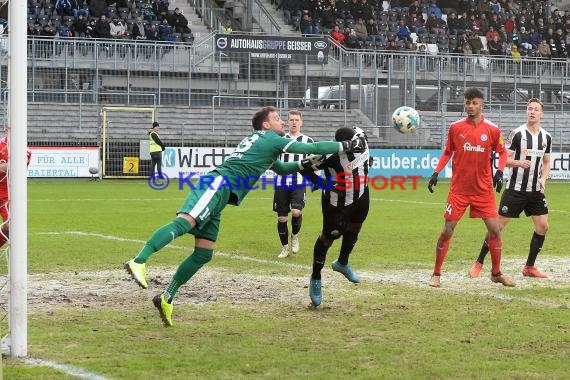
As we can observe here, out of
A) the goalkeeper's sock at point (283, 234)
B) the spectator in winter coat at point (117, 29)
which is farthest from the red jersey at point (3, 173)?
the spectator in winter coat at point (117, 29)

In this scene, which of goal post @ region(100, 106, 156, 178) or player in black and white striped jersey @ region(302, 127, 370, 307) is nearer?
player in black and white striped jersey @ region(302, 127, 370, 307)

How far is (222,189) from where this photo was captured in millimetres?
8250

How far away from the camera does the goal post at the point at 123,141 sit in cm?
3306

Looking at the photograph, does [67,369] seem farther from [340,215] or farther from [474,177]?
[474,177]

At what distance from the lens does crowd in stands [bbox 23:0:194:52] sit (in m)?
35.3

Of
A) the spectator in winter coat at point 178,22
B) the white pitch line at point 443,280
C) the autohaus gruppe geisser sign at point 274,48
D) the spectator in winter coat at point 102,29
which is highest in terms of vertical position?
the spectator in winter coat at point 178,22

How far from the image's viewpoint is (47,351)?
6.96 metres

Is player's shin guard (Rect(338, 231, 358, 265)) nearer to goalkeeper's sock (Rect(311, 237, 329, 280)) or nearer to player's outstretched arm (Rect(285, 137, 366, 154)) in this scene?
goalkeeper's sock (Rect(311, 237, 329, 280))

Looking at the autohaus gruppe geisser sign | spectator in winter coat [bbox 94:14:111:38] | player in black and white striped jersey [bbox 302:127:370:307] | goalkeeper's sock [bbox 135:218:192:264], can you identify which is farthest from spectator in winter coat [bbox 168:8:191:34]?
goalkeeper's sock [bbox 135:218:192:264]

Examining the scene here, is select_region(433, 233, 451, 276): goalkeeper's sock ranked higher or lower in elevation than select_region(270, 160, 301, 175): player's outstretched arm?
lower

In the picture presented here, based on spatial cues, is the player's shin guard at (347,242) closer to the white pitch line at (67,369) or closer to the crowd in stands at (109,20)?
the white pitch line at (67,369)

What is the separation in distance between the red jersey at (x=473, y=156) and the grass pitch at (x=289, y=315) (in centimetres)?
108

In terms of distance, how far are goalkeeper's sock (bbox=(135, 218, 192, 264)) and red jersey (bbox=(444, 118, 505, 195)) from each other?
3.70 m

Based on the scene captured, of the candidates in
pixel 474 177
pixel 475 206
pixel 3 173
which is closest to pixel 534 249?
pixel 475 206
